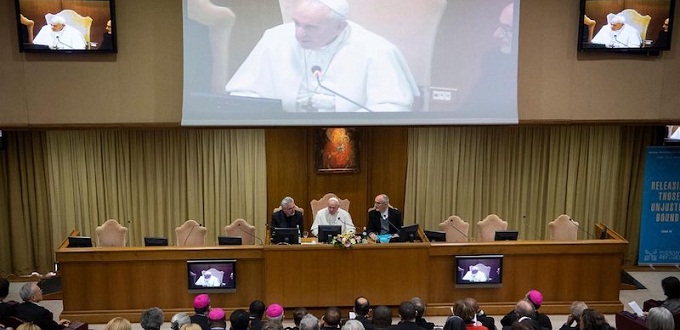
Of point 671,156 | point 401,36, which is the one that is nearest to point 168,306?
point 401,36

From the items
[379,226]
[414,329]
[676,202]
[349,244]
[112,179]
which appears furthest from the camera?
[112,179]

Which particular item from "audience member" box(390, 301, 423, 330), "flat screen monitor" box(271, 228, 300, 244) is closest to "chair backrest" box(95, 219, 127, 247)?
"flat screen monitor" box(271, 228, 300, 244)

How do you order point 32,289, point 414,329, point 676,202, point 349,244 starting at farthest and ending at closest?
point 676,202
point 349,244
point 32,289
point 414,329

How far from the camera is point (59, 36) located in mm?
7812

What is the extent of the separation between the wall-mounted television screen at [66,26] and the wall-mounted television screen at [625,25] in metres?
5.84

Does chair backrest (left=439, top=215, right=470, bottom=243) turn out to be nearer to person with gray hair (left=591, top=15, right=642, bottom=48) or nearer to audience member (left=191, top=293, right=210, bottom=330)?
person with gray hair (left=591, top=15, right=642, bottom=48)

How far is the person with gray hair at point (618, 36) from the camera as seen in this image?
26.5 feet

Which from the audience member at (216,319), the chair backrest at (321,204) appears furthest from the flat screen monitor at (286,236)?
the audience member at (216,319)

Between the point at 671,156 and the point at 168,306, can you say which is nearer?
the point at 168,306

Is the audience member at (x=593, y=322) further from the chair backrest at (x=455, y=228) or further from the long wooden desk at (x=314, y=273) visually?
the chair backrest at (x=455, y=228)

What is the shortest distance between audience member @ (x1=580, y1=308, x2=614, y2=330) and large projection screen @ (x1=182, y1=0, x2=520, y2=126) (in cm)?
334

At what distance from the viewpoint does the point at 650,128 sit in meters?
10.1

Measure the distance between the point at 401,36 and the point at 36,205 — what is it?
20.2 ft

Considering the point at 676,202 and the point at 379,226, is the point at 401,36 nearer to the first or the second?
the point at 379,226
